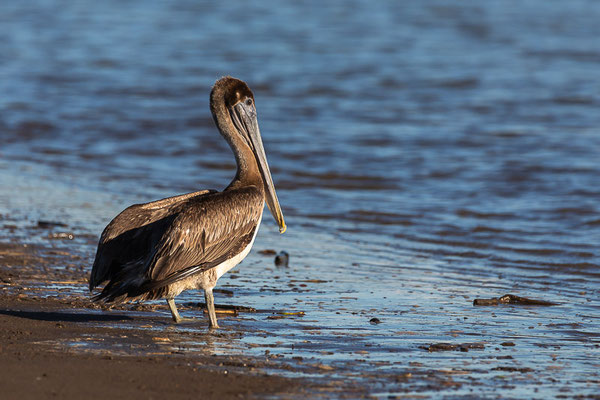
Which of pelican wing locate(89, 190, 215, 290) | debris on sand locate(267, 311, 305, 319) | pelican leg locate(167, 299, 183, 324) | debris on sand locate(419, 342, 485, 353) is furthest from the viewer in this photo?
debris on sand locate(267, 311, 305, 319)

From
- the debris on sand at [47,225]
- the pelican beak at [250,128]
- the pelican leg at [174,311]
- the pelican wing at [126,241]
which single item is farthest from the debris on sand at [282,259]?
the debris on sand at [47,225]

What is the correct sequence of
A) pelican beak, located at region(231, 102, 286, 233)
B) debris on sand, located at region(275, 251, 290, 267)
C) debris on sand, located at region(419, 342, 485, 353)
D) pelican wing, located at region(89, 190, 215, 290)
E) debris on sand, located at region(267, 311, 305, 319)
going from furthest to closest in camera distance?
debris on sand, located at region(275, 251, 290, 267), pelican beak, located at region(231, 102, 286, 233), debris on sand, located at region(267, 311, 305, 319), pelican wing, located at region(89, 190, 215, 290), debris on sand, located at region(419, 342, 485, 353)

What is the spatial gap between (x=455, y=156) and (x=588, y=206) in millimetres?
3169

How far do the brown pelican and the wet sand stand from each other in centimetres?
29

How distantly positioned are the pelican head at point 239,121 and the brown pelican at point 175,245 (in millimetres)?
488

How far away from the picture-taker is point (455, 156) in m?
14.0

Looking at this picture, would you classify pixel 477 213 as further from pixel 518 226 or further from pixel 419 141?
pixel 419 141

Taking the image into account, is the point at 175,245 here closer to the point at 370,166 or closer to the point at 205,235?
the point at 205,235

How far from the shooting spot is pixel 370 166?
13312 mm

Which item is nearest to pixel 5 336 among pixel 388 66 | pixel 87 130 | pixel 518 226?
pixel 518 226

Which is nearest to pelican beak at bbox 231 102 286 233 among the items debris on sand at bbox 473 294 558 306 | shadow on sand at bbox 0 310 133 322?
shadow on sand at bbox 0 310 133 322

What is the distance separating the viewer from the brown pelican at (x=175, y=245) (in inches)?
242

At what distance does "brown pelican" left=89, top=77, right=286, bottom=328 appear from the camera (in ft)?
20.1

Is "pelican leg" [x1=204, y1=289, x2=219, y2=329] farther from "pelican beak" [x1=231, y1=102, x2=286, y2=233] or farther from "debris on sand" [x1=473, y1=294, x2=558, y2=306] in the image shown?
"debris on sand" [x1=473, y1=294, x2=558, y2=306]
